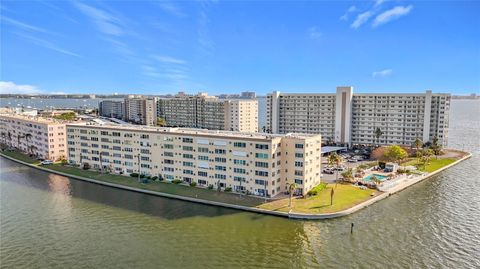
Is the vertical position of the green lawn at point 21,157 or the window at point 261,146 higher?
the window at point 261,146

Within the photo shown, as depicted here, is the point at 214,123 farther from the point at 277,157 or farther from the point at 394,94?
the point at 277,157

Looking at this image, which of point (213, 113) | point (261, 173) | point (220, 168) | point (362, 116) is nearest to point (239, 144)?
point (220, 168)

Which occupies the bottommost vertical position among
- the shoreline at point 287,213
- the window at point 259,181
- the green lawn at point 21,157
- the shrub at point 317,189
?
the shoreline at point 287,213

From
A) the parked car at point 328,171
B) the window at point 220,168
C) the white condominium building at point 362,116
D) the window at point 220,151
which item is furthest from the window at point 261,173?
the white condominium building at point 362,116

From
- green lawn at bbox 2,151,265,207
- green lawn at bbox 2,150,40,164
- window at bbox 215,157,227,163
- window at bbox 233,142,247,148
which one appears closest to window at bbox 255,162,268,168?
window at bbox 233,142,247,148

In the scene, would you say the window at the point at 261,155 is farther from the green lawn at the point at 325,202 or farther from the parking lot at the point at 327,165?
the parking lot at the point at 327,165

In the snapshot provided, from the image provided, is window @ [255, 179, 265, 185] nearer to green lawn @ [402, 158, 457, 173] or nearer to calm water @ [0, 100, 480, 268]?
calm water @ [0, 100, 480, 268]
